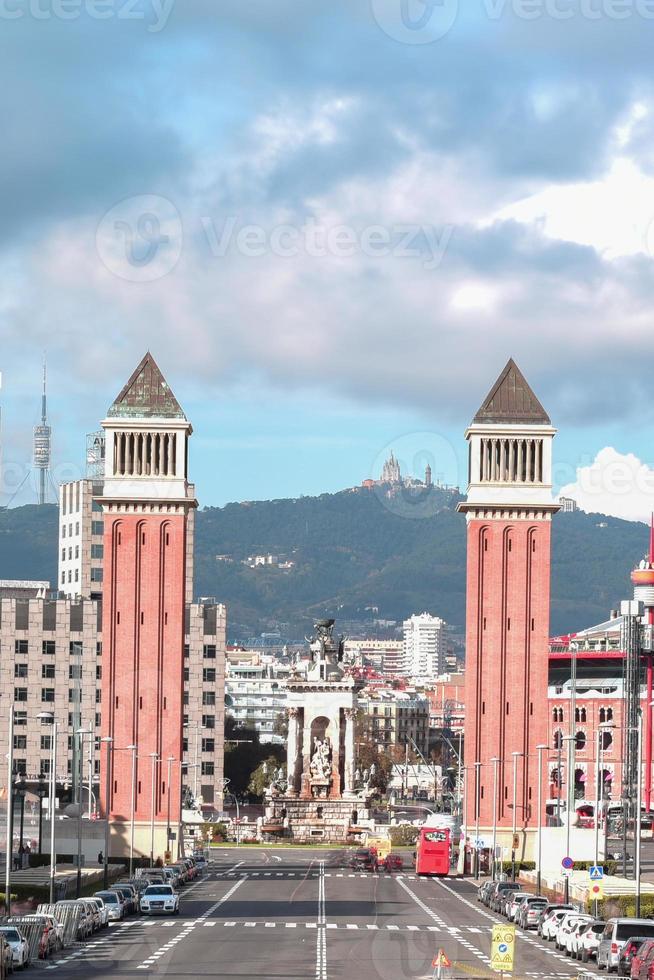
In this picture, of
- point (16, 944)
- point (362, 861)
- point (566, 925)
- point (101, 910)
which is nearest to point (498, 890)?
point (566, 925)

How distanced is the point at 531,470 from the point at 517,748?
58.1 ft

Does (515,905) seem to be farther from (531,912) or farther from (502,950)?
(502,950)

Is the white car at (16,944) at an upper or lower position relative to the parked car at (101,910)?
upper

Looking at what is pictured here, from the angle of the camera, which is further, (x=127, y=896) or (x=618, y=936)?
(x=127, y=896)

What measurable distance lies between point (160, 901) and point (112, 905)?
438cm

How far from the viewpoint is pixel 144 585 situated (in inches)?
4835

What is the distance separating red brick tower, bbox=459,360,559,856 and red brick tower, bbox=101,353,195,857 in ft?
60.8

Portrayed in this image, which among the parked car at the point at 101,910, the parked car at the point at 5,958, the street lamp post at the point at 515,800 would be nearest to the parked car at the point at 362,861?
the street lamp post at the point at 515,800

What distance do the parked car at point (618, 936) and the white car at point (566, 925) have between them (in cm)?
608

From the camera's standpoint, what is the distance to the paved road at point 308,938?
51625 millimetres

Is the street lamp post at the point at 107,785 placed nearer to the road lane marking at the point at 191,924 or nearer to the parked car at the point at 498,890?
the road lane marking at the point at 191,924

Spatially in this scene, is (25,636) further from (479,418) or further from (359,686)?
(479,418)

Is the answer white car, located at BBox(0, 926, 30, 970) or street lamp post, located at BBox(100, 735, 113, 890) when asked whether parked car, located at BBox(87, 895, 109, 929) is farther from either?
street lamp post, located at BBox(100, 735, 113, 890)

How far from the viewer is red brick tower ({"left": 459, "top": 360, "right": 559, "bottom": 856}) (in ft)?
400
